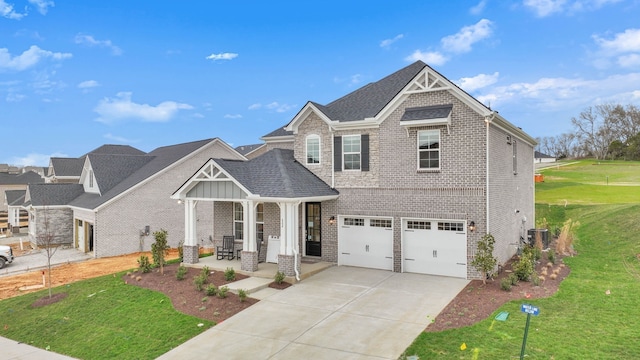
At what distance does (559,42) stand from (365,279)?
19.2 meters

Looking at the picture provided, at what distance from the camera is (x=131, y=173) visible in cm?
2745

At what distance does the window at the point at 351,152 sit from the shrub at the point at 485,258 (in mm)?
5580

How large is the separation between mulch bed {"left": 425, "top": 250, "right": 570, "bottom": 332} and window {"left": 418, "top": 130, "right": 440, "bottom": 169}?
14.6 ft

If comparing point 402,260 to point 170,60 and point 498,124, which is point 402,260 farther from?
point 170,60

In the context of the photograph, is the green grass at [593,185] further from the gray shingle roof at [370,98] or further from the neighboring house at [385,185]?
the gray shingle roof at [370,98]

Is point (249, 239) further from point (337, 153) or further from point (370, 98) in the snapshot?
point (370, 98)

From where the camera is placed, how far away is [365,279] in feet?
45.1

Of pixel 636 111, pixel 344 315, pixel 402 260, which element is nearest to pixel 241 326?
pixel 344 315

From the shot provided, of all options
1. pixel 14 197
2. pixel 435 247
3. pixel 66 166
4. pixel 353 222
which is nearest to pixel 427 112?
pixel 435 247

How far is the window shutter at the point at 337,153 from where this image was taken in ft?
52.5

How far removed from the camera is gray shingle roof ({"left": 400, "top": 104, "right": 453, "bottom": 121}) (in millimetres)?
13531

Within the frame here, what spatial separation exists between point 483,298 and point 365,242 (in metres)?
5.42

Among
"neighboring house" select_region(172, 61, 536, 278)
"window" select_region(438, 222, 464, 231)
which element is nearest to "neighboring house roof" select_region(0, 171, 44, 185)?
"neighboring house" select_region(172, 61, 536, 278)

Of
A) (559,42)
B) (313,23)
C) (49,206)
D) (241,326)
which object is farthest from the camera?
(313,23)
